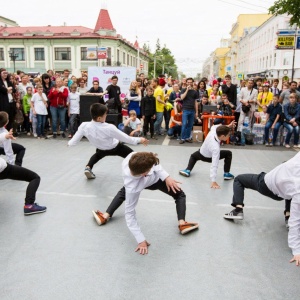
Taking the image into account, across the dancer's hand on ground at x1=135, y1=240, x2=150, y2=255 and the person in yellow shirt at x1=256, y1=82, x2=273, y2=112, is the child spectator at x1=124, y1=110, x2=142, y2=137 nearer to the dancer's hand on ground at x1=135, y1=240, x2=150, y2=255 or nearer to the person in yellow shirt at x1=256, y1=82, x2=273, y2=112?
the person in yellow shirt at x1=256, y1=82, x2=273, y2=112

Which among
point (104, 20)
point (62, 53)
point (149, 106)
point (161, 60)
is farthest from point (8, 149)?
point (161, 60)

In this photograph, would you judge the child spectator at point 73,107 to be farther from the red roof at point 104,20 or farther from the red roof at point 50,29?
the red roof at point 104,20

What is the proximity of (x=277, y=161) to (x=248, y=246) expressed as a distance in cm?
465

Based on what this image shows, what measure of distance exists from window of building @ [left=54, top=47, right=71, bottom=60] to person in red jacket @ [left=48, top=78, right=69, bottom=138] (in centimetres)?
4304

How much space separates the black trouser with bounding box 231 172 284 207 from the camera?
3967 millimetres

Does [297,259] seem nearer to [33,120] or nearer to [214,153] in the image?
[214,153]

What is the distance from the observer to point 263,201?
5.14 metres

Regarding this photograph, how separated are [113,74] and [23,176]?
10.1 meters

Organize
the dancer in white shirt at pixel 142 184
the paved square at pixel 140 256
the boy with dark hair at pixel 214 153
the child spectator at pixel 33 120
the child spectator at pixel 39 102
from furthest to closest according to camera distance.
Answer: the child spectator at pixel 33 120 → the child spectator at pixel 39 102 → the boy with dark hair at pixel 214 153 → the dancer in white shirt at pixel 142 184 → the paved square at pixel 140 256

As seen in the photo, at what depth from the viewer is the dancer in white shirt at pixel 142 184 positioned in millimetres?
3377

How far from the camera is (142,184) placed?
3619 millimetres

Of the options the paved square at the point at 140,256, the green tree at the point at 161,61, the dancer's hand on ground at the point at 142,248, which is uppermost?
the green tree at the point at 161,61

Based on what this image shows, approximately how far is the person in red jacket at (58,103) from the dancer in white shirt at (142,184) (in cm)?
705

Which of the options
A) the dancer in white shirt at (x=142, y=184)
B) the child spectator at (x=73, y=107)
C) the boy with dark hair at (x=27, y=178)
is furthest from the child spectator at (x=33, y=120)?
the dancer in white shirt at (x=142, y=184)
